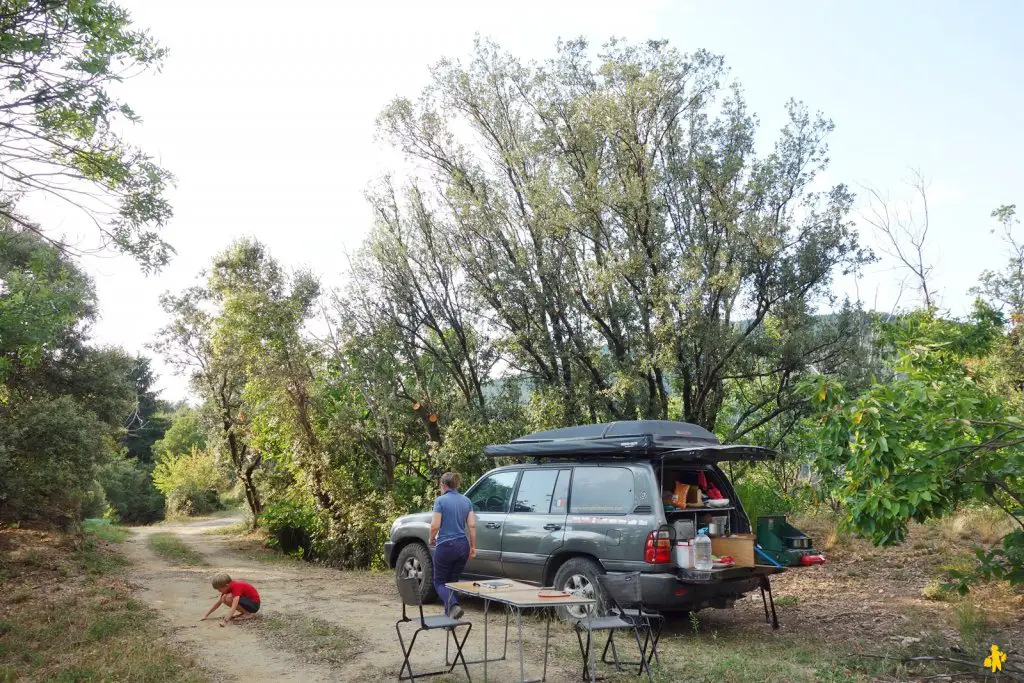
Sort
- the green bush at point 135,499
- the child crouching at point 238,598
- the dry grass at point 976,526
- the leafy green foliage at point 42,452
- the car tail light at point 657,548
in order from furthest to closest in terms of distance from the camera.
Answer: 1. the green bush at point 135,499
2. the leafy green foliage at point 42,452
3. the dry grass at point 976,526
4. the child crouching at point 238,598
5. the car tail light at point 657,548

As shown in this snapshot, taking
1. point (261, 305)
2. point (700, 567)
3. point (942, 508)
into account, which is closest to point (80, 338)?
point (261, 305)

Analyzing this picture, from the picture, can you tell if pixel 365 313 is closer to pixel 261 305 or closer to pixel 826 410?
pixel 261 305

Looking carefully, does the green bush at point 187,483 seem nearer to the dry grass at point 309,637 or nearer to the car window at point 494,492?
the dry grass at point 309,637

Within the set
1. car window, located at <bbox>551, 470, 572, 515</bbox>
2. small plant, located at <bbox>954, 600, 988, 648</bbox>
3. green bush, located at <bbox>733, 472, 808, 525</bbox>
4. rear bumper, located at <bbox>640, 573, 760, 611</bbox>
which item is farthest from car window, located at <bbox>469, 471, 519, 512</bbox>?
green bush, located at <bbox>733, 472, 808, 525</bbox>

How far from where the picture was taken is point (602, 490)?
8125 mm

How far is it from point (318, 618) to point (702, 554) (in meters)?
4.65

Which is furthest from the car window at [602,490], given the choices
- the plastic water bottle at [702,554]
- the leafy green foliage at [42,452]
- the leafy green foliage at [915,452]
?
the leafy green foliage at [42,452]

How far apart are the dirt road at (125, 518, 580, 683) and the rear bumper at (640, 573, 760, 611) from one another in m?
0.89

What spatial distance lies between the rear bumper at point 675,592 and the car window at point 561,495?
135cm

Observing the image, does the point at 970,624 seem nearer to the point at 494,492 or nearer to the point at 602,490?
the point at 602,490

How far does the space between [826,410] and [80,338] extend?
18.3m

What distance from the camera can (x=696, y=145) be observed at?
1489cm

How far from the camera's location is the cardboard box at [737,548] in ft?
25.8

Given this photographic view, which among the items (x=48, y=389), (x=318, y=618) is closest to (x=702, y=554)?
(x=318, y=618)
